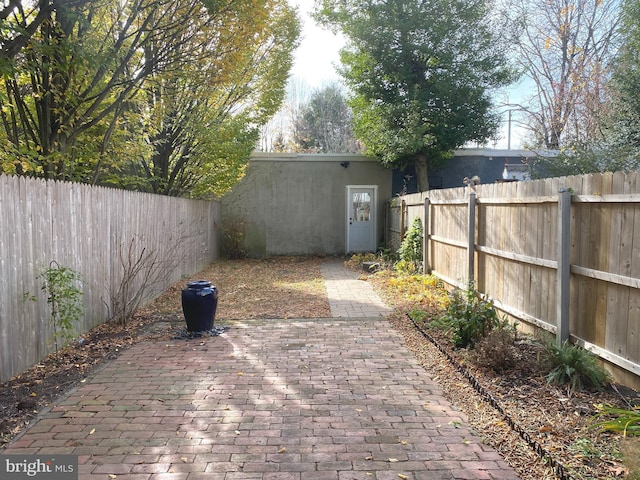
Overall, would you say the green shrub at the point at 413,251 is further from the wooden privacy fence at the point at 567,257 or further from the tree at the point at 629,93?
the tree at the point at 629,93

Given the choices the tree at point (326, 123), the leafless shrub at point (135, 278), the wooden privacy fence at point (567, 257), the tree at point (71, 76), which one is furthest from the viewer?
the tree at point (326, 123)

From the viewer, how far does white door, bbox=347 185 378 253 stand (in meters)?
15.6

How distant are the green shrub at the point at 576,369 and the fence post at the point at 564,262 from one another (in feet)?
0.82

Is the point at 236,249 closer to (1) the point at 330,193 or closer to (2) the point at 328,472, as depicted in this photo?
(1) the point at 330,193

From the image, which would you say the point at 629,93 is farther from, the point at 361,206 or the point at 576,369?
the point at 576,369

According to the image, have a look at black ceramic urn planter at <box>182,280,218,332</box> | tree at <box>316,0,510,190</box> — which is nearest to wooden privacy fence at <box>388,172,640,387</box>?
black ceramic urn planter at <box>182,280,218,332</box>

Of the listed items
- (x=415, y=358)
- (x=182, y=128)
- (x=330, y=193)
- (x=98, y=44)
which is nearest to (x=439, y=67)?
(x=330, y=193)

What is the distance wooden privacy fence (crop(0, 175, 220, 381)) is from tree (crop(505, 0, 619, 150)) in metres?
15.1

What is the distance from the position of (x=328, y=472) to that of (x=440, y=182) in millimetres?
13845

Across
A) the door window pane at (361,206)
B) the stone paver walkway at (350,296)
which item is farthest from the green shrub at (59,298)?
the door window pane at (361,206)

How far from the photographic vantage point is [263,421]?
11.4 ft

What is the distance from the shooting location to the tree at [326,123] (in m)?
35.1

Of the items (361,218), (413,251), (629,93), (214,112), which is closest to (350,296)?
(413,251)

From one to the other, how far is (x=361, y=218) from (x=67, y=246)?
11339mm
